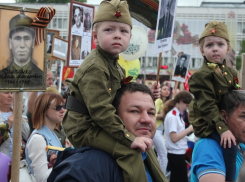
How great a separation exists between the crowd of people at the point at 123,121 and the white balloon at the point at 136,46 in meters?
4.04

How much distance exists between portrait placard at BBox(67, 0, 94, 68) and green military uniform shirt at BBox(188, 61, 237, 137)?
11.7ft

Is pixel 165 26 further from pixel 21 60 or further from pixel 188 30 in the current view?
pixel 188 30

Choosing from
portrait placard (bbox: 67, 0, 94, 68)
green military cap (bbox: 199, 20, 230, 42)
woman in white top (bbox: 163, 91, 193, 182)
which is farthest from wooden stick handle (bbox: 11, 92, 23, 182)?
woman in white top (bbox: 163, 91, 193, 182)

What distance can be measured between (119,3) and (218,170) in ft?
5.45

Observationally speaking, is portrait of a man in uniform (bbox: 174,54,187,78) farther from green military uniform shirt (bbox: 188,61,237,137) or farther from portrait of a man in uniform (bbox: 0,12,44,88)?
portrait of a man in uniform (bbox: 0,12,44,88)

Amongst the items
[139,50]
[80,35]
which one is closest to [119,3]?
[80,35]

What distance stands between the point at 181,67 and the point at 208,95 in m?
8.40

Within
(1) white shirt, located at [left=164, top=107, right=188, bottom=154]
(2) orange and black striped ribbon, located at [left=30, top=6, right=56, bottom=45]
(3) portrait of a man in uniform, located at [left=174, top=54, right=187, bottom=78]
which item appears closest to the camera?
(2) orange and black striped ribbon, located at [left=30, top=6, right=56, bottom=45]

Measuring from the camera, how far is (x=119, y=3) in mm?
2734

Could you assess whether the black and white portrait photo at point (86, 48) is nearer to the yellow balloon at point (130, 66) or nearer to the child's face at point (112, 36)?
the yellow balloon at point (130, 66)

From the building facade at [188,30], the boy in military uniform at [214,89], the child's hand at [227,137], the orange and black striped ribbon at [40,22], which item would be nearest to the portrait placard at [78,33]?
the orange and black striped ribbon at [40,22]

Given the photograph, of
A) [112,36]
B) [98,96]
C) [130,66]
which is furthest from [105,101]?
[130,66]

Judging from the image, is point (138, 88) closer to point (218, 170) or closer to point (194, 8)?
point (218, 170)

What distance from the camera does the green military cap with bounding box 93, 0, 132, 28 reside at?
2.65m
